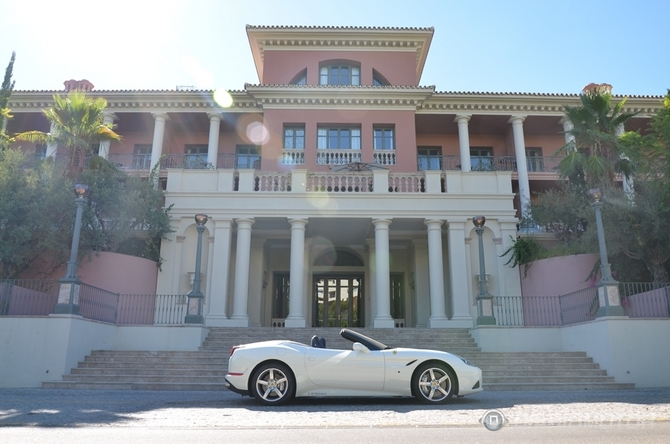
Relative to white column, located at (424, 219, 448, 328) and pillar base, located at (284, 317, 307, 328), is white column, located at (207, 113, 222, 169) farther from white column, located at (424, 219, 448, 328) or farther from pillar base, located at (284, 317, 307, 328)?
white column, located at (424, 219, 448, 328)

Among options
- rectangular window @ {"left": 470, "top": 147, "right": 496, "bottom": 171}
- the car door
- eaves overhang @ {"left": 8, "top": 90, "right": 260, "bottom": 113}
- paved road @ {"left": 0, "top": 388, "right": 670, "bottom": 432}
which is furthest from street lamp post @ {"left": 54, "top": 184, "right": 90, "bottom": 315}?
rectangular window @ {"left": 470, "top": 147, "right": 496, "bottom": 171}

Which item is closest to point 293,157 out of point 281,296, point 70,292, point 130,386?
point 281,296

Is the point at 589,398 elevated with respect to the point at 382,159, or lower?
lower

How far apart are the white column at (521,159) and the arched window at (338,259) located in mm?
7430

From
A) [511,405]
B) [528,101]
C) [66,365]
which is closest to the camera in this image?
[511,405]

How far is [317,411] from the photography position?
6.94 meters

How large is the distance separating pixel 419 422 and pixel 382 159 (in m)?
17.1

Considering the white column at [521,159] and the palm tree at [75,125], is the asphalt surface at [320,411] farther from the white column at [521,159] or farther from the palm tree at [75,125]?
the white column at [521,159]

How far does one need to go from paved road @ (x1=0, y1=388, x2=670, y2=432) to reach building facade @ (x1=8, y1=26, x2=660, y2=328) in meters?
8.40

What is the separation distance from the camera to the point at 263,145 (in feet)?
72.8

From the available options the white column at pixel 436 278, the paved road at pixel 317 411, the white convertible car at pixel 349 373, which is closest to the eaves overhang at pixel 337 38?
the white column at pixel 436 278

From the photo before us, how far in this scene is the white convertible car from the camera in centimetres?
757

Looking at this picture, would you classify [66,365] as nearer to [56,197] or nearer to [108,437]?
[56,197]

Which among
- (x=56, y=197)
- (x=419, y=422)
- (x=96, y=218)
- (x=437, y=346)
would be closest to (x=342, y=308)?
(x=437, y=346)
